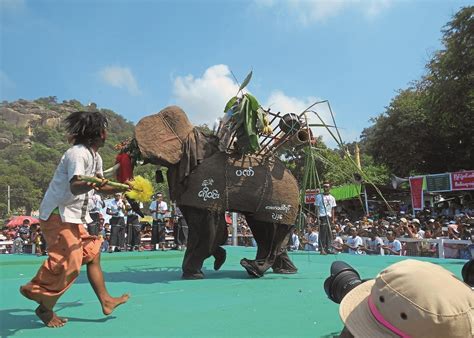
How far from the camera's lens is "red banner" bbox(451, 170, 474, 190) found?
16.5 m

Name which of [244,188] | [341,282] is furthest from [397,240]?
[341,282]

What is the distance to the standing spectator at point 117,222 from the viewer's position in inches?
466

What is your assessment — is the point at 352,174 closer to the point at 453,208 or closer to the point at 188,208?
the point at 188,208

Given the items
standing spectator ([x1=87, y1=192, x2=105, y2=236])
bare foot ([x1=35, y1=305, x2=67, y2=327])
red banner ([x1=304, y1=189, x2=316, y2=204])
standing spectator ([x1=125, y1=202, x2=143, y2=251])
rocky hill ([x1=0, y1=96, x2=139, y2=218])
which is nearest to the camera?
bare foot ([x1=35, y1=305, x2=67, y2=327])

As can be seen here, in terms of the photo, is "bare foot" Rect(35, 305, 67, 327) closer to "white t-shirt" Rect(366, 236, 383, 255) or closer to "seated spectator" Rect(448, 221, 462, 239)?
"white t-shirt" Rect(366, 236, 383, 255)

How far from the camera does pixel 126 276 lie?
19.9 feet

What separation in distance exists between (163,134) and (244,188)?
1.20m

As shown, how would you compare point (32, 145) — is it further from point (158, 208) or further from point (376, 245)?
point (376, 245)

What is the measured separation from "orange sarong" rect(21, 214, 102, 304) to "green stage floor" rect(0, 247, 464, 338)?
0.28 metres

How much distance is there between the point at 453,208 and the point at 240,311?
19.2 metres

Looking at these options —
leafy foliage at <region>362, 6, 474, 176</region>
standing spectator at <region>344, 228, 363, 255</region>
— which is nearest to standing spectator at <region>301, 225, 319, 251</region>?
standing spectator at <region>344, 228, 363, 255</region>

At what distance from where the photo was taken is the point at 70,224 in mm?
3355

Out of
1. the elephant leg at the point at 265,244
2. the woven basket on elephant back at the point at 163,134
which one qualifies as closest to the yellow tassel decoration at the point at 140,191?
the woven basket on elephant back at the point at 163,134

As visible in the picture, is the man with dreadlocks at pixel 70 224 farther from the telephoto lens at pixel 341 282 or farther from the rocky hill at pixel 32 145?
the telephoto lens at pixel 341 282
